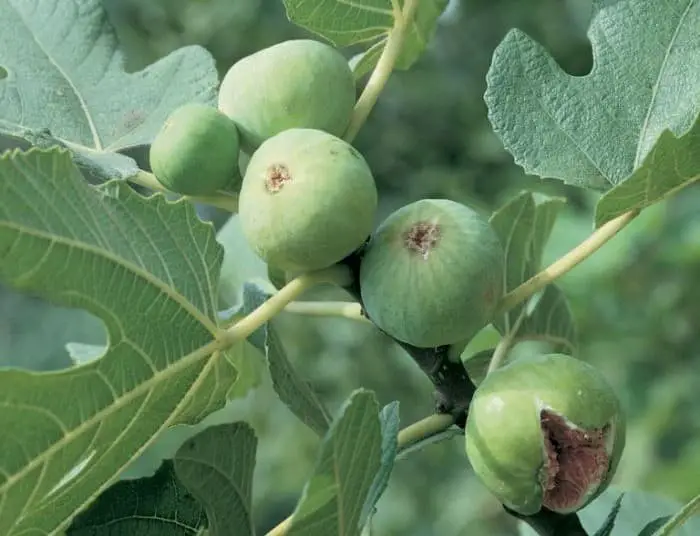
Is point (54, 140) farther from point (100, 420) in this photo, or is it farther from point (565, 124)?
point (565, 124)

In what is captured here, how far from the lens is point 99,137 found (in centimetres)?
113

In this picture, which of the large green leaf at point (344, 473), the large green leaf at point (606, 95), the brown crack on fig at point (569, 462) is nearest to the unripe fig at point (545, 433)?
the brown crack on fig at point (569, 462)

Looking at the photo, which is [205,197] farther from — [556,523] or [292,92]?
[556,523]

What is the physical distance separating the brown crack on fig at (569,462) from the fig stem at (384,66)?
1.07 feet

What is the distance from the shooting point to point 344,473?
76 cm

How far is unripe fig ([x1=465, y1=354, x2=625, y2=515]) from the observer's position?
0.84 meters

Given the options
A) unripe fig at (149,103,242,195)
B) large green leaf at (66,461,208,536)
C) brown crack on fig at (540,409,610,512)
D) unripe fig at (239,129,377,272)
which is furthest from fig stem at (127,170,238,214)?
brown crack on fig at (540,409,610,512)

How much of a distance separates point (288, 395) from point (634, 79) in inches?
18.5

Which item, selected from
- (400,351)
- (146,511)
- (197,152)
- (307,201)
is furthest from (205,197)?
(400,351)

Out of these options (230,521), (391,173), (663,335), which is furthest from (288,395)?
(391,173)

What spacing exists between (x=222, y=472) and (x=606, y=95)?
1.74ft

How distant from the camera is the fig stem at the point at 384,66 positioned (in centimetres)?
97

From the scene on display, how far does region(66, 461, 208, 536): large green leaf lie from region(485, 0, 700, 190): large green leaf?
0.46 meters

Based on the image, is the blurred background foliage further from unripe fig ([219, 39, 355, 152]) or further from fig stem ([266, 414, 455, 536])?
unripe fig ([219, 39, 355, 152])
